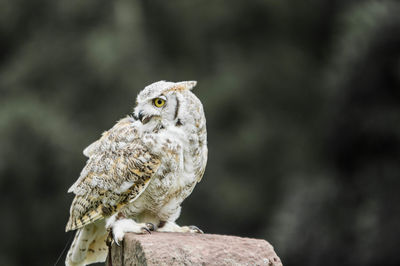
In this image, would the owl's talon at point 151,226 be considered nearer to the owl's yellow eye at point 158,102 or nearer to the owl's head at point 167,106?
the owl's head at point 167,106

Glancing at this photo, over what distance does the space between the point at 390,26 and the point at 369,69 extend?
66cm

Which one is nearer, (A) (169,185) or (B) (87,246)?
(A) (169,185)

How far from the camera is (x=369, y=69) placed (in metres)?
8.33

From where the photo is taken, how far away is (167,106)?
357 centimetres

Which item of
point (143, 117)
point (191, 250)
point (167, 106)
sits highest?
point (167, 106)

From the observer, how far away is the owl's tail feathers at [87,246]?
12.8 ft

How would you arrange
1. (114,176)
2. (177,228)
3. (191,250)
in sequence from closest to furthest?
(191,250) < (114,176) < (177,228)

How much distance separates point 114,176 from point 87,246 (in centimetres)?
55

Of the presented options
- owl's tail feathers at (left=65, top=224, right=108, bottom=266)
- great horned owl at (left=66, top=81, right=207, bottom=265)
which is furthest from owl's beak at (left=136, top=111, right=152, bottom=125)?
owl's tail feathers at (left=65, top=224, right=108, bottom=266)

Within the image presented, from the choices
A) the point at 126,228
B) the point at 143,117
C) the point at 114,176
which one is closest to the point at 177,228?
the point at 126,228

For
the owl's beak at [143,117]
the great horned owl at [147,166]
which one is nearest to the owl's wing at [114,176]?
the great horned owl at [147,166]

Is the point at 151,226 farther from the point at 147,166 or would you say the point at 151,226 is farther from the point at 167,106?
the point at 167,106

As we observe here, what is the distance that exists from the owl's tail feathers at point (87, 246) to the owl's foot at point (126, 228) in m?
0.33

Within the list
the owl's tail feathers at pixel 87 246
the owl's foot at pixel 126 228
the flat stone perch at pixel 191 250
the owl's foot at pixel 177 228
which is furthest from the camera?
the owl's tail feathers at pixel 87 246
